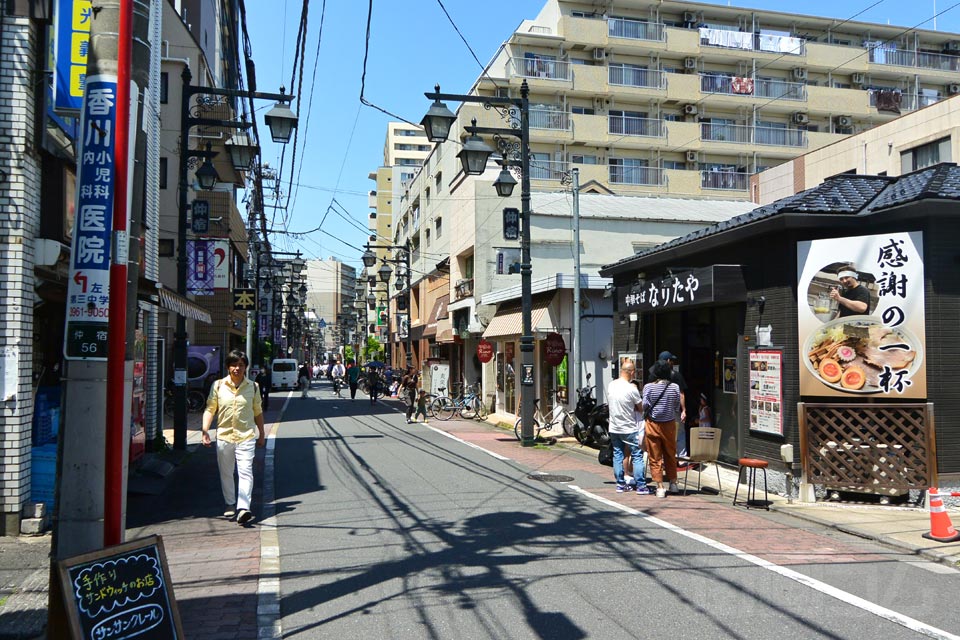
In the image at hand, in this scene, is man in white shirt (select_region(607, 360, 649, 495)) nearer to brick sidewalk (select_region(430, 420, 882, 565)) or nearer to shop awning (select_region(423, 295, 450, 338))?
brick sidewalk (select_region(430, 420, 882, 565))

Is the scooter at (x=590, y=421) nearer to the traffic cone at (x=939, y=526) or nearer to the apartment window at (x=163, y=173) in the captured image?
the traffic cone at (x=939, y=526)

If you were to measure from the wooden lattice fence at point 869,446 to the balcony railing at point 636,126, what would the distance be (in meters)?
32.2

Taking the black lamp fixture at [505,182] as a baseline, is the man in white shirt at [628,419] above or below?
below

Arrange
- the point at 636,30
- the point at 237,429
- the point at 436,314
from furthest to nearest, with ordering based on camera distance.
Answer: the point at 636,30 < the point at 436,314 < the point at 237,429

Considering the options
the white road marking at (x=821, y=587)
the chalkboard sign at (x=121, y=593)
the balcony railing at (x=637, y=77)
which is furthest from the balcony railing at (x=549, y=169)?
the chalkboard sign at (x=121, y=593)

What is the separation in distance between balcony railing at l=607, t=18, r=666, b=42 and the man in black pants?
3370 cm

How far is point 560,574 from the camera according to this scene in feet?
20.9

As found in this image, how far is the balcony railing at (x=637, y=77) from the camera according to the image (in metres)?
40.4

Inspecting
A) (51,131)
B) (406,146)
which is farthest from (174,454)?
(406,146)

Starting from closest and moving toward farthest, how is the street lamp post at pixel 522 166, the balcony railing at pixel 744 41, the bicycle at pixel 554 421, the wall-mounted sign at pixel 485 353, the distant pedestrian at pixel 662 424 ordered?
1. the distant pedestrian at pixel 662 424
2. the street lamp post at pixel 522 166
3. the bicycle at pixel 554 421
4. the wall-mounted sign at pixel 485 353
5. the balcony railing at pixel 744 41

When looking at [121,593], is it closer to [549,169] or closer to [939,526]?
[939,526]

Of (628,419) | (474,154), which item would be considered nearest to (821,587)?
(628,419)

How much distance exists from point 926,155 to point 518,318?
15896 mm

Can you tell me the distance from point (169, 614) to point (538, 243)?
76.1 ft
